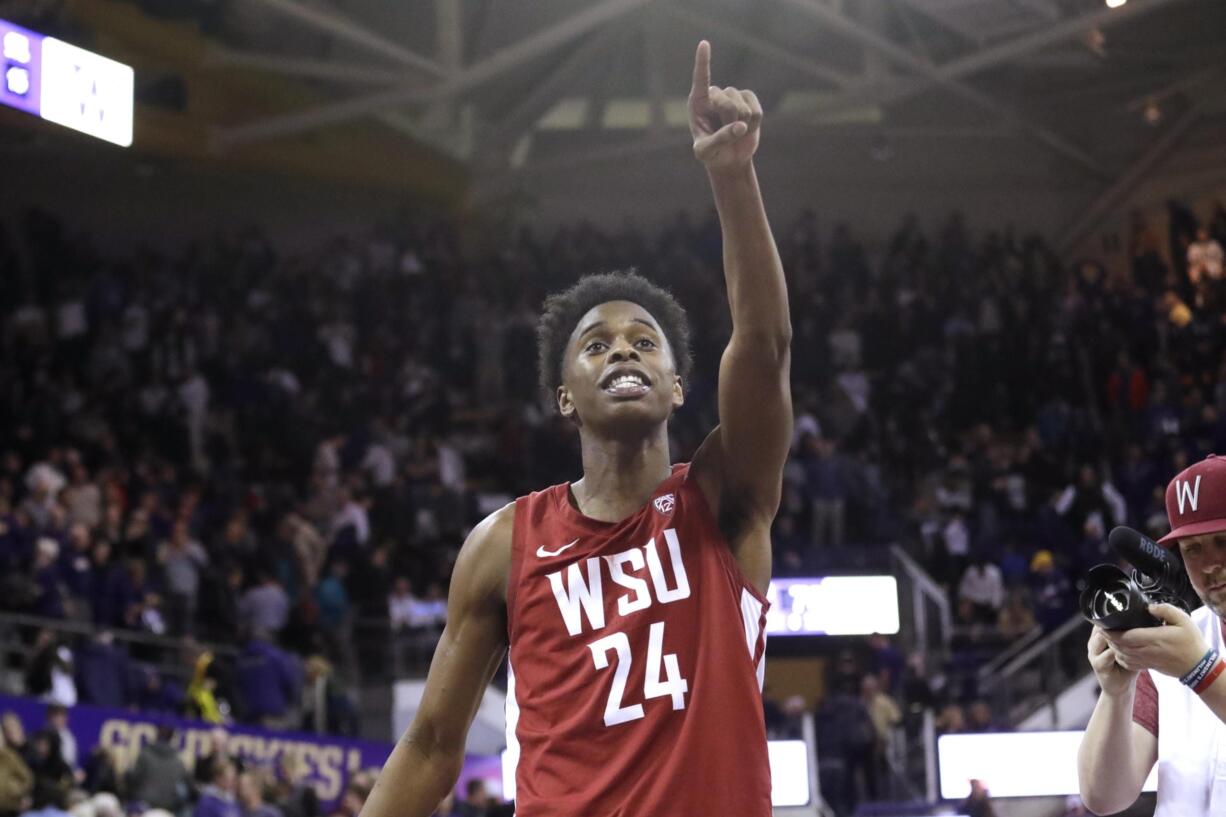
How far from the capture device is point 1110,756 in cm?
360

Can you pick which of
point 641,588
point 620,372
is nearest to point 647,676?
point 641,588

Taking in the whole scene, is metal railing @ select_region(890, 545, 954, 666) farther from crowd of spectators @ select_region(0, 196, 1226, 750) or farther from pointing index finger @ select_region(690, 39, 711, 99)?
pointing index finger @ select_region(690, 39, 711, 99)

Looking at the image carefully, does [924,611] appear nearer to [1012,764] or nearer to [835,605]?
[835,605]

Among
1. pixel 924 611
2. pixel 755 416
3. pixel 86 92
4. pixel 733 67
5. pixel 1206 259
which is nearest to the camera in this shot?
pixel 755 416

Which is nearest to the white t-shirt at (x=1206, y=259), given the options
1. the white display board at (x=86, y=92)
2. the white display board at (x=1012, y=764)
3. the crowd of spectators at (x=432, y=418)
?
the crowd of spectators at (x=432, y=418)

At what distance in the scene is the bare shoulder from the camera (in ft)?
11.8

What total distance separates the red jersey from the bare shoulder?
0.08 m

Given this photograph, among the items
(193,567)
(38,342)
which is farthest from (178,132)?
(193,567)

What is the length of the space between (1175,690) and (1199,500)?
447 mm

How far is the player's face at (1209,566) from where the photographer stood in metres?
3.44

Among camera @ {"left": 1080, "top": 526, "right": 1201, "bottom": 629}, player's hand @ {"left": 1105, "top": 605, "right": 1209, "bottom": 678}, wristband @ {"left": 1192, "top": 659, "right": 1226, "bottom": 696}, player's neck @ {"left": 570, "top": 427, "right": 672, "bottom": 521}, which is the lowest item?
wristband @ {"left": 1192, "top": 659, "right": 1226, "bottom": 696}

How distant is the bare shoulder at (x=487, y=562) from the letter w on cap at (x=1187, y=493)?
1.36 metres

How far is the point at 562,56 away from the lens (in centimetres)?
2484

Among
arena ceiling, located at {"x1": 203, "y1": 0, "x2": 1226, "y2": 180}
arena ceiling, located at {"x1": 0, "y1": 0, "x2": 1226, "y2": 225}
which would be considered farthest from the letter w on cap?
arena ceiling, located at {"x1": 203, "y1": 0, "x2": 1226, "y2": 180}
